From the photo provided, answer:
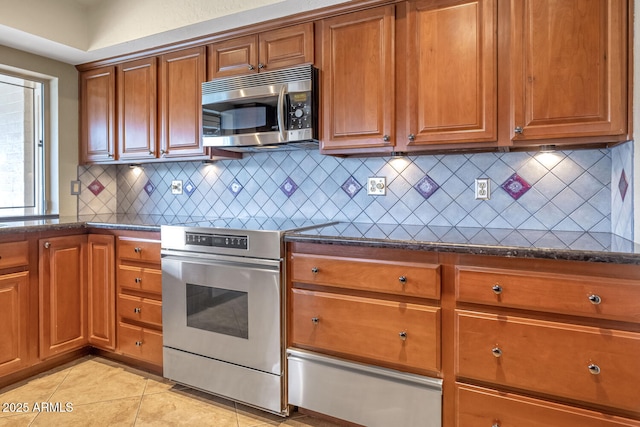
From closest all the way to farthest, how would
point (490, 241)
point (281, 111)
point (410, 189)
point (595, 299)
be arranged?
point (595, 299) < point (490, 241) < point (281, 111) < point (410, 189)

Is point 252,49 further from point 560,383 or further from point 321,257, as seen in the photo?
point 560,383

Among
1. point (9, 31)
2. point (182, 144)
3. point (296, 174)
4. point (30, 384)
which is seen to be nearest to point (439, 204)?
point (296, 174)

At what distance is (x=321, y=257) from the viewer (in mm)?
1819

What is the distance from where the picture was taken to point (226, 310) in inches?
80.1

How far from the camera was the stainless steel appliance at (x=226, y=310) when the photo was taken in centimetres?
191

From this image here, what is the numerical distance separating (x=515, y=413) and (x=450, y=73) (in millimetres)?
1497

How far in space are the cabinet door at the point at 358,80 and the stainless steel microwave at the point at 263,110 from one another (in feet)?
0.33

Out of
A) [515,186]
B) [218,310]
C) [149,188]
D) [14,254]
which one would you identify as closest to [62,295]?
[14,254]

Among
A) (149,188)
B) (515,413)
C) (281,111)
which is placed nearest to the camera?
(515,413)

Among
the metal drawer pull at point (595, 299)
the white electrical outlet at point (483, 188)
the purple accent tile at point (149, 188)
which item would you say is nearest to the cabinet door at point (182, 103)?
the purple accent tile at point (149, 188)

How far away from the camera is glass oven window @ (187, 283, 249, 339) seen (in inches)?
78.3

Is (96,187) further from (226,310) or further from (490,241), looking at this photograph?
(490,241)

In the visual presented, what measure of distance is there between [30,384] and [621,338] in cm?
298

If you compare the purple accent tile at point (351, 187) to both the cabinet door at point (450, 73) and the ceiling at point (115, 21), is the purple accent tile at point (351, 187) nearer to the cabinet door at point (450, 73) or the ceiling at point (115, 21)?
the cabinet door at point (450, 73)
